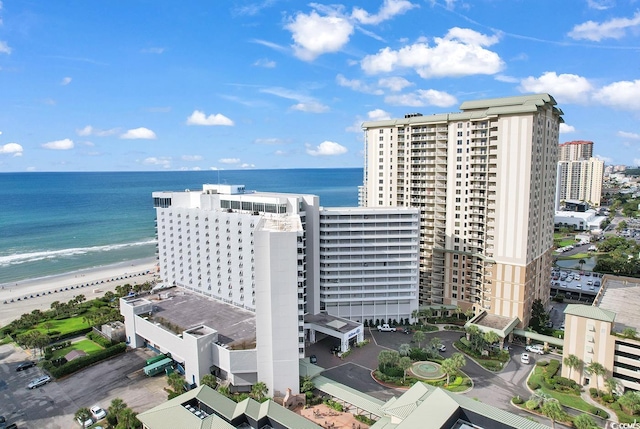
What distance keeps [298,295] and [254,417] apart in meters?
14.6

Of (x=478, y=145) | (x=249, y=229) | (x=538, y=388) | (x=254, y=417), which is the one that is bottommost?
(x=538, y=388)

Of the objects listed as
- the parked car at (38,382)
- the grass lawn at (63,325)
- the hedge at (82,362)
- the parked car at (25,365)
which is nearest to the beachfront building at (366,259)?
the hedge at (82,362)

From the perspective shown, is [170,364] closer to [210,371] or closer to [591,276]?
[210,371]

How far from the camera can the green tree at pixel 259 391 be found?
43406 mm

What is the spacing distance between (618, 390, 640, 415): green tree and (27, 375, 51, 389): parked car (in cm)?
6620

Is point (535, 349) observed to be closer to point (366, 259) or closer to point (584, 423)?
point (584, 423)

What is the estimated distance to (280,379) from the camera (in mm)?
45156

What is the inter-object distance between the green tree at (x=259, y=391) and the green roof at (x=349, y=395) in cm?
574

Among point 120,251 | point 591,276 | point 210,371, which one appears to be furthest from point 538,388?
point 120,251

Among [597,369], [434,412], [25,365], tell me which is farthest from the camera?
[25,365]

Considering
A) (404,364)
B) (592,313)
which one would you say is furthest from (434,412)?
(592,313)

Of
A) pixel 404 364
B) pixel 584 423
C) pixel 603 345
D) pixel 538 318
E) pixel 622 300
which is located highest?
pixel 622 300

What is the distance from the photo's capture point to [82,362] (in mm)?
54125

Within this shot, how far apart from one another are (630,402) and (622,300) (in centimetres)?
2293
